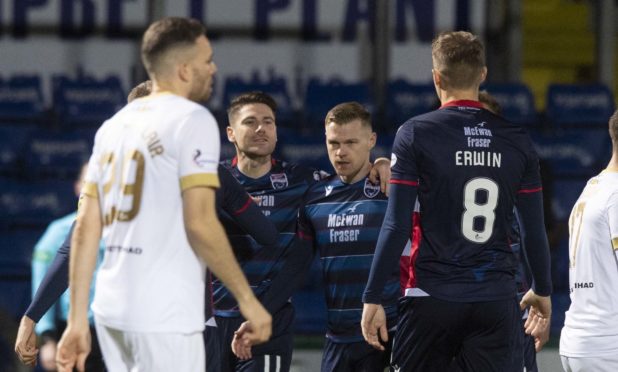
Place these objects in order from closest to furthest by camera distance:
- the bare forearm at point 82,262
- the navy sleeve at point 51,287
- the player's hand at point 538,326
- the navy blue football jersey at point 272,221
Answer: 1. the bare forearm at point 82,262
2. the navy sleeve at point 51,287
3. the player's hand at point 538,326
4. the navy blue football jersey at point 272,221

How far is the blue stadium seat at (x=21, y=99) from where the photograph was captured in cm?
1170

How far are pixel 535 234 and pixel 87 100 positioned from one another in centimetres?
726

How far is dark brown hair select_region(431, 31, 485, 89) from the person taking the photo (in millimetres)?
5016

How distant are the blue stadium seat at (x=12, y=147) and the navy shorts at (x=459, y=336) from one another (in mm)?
6787

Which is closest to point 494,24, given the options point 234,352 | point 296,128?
point 296,128

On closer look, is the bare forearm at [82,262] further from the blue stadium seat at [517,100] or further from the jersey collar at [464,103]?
the blue stadium seat at [517,100]

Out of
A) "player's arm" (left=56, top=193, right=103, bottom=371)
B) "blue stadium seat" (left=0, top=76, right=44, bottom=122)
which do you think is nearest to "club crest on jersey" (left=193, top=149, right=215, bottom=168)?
"player's arm" (left=56, top=193, right=103, bottom=371)

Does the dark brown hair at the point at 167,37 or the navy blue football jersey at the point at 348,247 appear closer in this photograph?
the dark brown hair at the point at 167,37

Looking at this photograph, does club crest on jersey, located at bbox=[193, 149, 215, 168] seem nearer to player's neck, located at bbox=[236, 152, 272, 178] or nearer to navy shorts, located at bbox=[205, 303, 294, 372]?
navy shorts, located at bbox=[205, 303, 294, 372]

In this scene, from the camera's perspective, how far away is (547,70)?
1470 cm

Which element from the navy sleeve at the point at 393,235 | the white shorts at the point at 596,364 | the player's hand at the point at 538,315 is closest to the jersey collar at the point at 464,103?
the navy sleeve at the point at 393,235

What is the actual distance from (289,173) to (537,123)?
5799 mm

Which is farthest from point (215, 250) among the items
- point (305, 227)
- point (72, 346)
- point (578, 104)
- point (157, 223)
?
point (578, 104)

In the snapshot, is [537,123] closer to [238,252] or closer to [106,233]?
[238,252]
